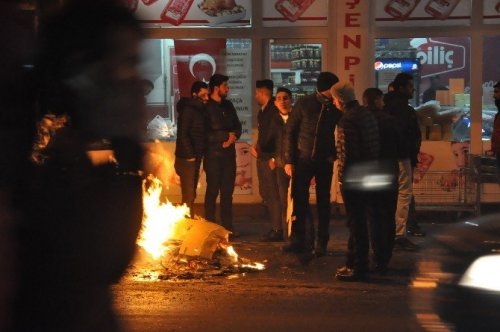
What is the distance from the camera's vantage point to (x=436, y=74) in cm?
1288

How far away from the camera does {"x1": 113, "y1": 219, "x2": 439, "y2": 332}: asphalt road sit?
7.14 m

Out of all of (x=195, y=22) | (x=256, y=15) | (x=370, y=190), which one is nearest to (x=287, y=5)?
(x=256, y=15)

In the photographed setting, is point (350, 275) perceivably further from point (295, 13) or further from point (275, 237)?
point (295, 13)

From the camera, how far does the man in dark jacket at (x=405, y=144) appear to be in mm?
10117

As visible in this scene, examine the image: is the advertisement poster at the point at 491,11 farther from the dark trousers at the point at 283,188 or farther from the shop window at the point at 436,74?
the dark trousers at the point at 283,188

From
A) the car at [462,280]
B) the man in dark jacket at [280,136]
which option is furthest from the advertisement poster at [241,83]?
the car at [462,280]

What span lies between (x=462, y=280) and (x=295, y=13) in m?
8.53

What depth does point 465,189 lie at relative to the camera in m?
12.3

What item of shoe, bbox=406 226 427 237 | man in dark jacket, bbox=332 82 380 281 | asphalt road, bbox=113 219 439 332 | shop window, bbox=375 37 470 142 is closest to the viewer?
asphalt road, bbox=113 219 439 332

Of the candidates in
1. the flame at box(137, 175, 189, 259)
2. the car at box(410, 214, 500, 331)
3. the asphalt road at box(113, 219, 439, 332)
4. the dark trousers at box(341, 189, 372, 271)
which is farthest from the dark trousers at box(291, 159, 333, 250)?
the car at box(410, 214, 500, 331)

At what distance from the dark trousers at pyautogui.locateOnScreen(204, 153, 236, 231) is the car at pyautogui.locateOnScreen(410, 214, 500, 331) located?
242 inches

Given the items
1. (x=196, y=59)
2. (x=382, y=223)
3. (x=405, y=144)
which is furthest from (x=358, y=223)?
(x=196, y=59)

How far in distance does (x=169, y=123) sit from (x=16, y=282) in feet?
32.4

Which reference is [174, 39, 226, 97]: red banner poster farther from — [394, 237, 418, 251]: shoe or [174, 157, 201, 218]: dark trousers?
[394, 237, 418, 251]: shoe
